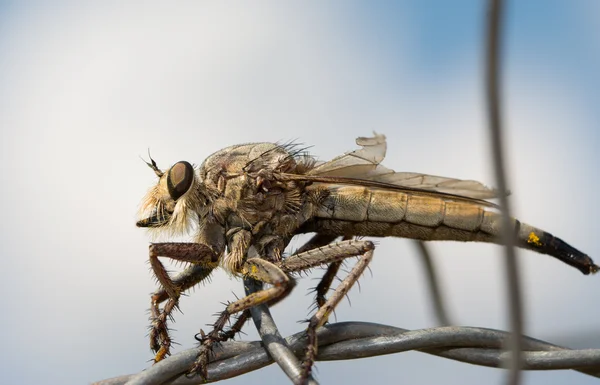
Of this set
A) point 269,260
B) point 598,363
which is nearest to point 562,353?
point 598,363

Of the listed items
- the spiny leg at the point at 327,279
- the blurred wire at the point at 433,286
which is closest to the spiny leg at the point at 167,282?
the spiny leg at the point at 327,279

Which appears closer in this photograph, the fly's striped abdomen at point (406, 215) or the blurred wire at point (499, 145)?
the blurred wire at point (499, 145)

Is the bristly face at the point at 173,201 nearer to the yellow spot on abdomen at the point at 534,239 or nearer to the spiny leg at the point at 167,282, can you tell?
the spiny leg at the point at 167,282

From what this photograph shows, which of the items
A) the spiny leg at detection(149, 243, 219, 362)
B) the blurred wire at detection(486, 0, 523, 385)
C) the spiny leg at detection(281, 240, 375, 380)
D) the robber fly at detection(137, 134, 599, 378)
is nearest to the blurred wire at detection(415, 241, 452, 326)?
the robber fly at detection(137, 134, 599, 378)

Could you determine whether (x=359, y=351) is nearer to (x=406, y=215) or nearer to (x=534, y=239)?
(x=406, y=215)

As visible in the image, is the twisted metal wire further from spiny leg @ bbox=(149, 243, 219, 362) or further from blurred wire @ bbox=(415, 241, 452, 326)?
blurred wire @ bbox=(415, 241, 452, 326)

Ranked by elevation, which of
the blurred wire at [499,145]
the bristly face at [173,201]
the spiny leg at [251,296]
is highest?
the bristly face at [173,201]

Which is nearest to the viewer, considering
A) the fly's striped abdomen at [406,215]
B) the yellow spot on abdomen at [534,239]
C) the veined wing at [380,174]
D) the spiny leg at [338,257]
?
the spiny leg at [338,257]

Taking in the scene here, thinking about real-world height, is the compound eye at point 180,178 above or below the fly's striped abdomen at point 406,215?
above

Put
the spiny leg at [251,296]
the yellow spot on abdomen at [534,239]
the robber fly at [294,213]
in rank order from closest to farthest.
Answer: the spiny leg at [251,296] → the robber fly at [294,213] → the yellow spot on abdomen at [534,239]
